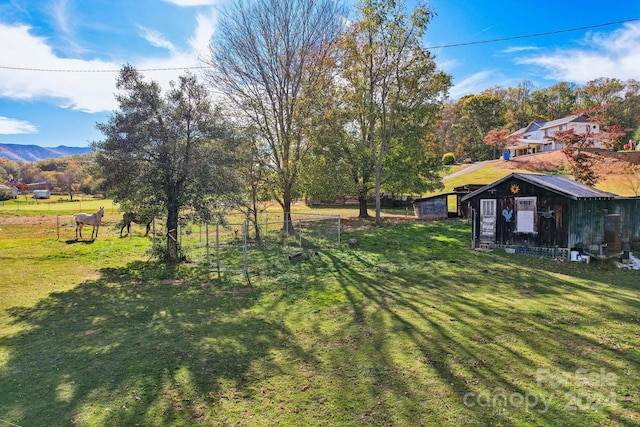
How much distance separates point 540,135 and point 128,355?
6560 centimetres

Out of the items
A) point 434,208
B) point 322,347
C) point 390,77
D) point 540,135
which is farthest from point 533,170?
point 322,347

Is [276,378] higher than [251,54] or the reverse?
the reverse

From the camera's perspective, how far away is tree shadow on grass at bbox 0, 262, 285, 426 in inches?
172

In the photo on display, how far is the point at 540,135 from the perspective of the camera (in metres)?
56.2

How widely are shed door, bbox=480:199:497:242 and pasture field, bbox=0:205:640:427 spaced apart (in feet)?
12.0

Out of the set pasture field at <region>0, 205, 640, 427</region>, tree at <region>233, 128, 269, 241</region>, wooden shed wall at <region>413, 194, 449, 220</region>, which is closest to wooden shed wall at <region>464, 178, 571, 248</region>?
pasture field at <region>0, 205, 640, 427</region>

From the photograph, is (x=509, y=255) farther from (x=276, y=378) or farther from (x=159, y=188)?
(x=159, y=188)

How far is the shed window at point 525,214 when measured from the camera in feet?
46.8

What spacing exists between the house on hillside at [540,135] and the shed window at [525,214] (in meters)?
42.6

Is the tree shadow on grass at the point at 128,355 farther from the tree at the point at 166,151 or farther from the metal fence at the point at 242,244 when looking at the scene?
the tree at the point at 166,151

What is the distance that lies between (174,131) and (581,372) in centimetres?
1314

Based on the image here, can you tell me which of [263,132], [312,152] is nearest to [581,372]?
[263,132]

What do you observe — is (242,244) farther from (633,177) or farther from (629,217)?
(633,177)

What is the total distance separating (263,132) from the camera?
19.7 metres
